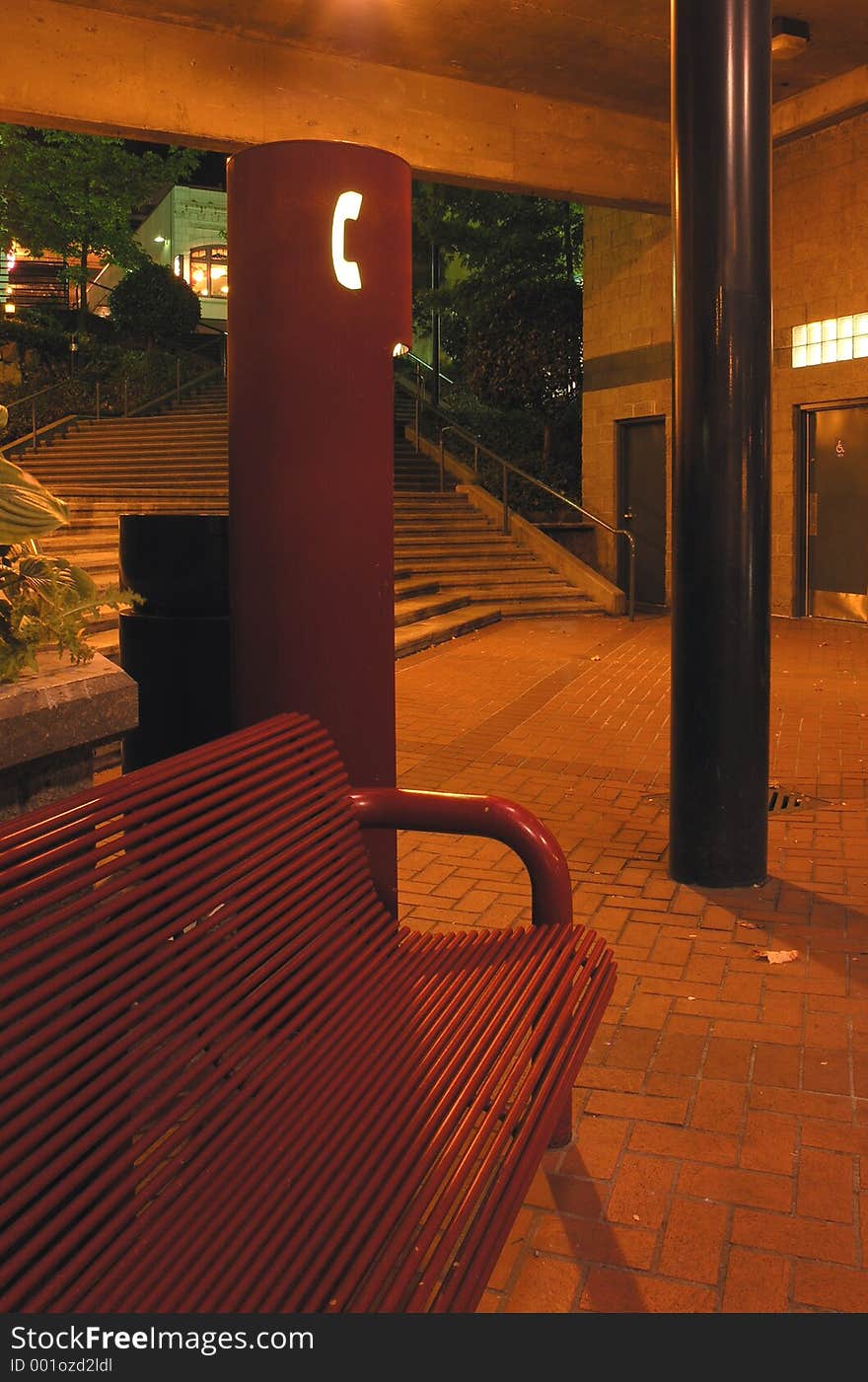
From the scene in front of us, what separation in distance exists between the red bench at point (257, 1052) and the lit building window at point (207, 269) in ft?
137

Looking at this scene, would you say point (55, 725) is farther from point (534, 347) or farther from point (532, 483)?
point (534, 347)

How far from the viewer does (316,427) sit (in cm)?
345

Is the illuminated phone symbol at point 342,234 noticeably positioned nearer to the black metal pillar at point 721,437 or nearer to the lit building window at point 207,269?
the black metal pillar at point 721,437

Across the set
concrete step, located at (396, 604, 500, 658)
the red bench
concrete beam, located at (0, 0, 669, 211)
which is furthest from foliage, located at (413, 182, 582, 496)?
the red bench

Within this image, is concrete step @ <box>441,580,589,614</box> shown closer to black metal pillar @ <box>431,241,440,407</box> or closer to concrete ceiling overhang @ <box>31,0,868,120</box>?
concrete ceiling overhang @ <box>31,0,868,120</box>

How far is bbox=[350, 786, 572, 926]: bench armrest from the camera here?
2955 mm

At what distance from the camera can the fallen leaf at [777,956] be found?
4.08 metres

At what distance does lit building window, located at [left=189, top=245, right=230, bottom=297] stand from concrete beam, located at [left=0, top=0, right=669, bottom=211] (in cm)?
3036

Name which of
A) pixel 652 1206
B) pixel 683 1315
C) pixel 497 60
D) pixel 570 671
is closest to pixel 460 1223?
pixel 683 1315

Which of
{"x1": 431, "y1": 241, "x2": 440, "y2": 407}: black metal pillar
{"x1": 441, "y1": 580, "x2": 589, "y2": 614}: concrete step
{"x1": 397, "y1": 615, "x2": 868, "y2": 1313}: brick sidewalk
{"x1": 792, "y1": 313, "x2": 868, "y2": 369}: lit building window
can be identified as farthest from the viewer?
{"x1": 431, "y1": 241, "x2": 440, "y2": 407}: black metal pillar

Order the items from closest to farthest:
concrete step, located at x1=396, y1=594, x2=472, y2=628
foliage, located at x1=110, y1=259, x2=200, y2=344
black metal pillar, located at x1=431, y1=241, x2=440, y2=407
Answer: concrete step, located at x1=396, y1=594, x2=472, y2=628
black metal pillar, located at x1=431, y1=241, x2=440, y2=407
foliage, located at x1=110, y1=259, x2=200, y2=344

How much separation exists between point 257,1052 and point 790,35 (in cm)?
1140

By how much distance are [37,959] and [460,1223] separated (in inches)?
31.1

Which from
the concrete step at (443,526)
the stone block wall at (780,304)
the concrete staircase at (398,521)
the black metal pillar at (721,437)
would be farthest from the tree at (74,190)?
the black metal pillar at (721,437)
